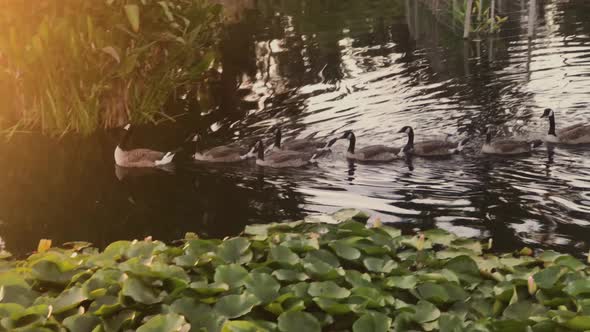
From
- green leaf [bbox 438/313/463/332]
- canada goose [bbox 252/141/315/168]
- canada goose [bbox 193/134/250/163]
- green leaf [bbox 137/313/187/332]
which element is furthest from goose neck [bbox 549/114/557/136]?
green leaf [bbox 137/313/187/332]

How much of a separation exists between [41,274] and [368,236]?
2.23 m

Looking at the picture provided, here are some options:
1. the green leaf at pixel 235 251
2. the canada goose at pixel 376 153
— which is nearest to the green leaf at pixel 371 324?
the green leaf at pixel 235 251

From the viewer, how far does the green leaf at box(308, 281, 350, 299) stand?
153 inches

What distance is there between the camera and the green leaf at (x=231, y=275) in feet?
13.2

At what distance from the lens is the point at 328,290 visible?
3.95 m

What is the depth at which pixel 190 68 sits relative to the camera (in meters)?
11.8

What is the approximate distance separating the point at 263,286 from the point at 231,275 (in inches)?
8.9

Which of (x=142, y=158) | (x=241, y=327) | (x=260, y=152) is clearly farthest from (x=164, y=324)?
(x=142, y=158)

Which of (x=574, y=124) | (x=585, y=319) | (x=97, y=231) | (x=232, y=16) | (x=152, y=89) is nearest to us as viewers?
(x=585, y=319)

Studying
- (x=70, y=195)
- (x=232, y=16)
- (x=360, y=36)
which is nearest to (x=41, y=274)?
(x=70, y=195)

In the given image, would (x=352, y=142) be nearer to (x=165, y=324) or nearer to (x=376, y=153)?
(x=376, y=153)

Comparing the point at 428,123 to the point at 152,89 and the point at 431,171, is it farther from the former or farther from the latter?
the point at 152,89

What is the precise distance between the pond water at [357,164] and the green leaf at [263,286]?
119 inches

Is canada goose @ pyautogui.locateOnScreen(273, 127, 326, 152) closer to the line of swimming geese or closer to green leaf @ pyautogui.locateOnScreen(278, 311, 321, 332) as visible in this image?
the line of swimming geese
